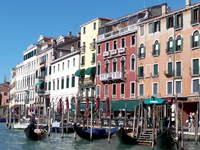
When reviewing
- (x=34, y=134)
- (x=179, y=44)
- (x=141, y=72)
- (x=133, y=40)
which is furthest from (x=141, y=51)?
(x=34, y=134)

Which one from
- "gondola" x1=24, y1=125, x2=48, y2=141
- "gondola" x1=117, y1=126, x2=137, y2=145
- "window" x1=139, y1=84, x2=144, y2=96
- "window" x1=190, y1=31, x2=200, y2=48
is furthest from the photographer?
"window" x1=139, y1=84, x2=144, y2=96

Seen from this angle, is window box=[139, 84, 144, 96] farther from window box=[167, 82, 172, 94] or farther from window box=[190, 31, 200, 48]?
window box=[190, 31, 200, 48]

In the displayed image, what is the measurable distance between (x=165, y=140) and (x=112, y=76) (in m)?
15.2

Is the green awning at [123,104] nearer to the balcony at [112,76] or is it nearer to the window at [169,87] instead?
the balcony at [112,76]

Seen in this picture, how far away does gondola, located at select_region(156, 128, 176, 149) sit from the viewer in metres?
19.4

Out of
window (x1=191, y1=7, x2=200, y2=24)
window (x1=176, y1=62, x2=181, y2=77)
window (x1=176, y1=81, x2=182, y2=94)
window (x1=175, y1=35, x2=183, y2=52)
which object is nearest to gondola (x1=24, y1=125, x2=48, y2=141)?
window (x1=176, y1=81, x2=182, y2=94)

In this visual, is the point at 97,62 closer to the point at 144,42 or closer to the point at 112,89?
the point at 112,89

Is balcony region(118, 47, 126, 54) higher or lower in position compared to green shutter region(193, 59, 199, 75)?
higher

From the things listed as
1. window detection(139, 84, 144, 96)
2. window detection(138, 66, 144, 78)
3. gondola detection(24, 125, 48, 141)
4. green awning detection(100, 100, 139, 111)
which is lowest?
gondola detection(24, 125, 48, 141)

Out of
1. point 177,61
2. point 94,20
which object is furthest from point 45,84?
point 177,61

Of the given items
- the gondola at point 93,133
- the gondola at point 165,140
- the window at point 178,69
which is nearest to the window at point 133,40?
the window at point 178,69

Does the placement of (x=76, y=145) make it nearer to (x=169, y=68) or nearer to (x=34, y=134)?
(x=34, y=134)

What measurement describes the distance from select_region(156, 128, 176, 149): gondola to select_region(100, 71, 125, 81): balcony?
45.3 ft

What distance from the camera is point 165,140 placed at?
63.6 feet
